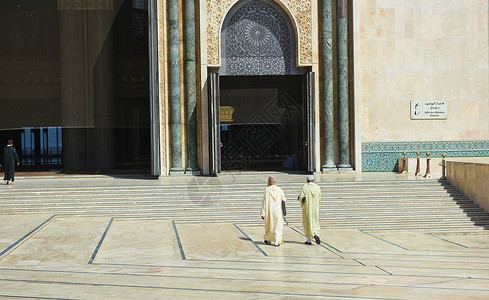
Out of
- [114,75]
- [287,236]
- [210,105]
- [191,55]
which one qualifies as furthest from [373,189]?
[114,75]

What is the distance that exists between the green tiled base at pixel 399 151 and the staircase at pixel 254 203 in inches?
97.9

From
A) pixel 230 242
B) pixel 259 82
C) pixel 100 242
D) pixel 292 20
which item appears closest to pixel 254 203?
pixel 230 242

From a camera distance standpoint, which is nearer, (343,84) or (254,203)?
(254,203)

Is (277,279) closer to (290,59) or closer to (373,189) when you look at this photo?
(373,189)

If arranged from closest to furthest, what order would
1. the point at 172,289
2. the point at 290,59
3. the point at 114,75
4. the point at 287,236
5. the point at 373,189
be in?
the point at 172,289 → the point at 287,236 → the point at 373,189 → the point at 290,59 → the point at 114,75

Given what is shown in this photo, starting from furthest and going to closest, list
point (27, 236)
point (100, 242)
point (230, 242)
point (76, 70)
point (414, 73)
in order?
point (76, 70)
point (414, 73)
point (27, 236)
point (230, 242)
point (100, 242)

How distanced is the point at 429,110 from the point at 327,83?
96.3 inches

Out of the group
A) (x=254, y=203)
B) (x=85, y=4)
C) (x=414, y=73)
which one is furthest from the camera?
(x=85, y=4)

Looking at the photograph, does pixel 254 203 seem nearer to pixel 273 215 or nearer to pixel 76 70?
pixel 273 215

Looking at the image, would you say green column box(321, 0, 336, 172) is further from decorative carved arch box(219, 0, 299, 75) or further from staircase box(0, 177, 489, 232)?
staircase box(0, 177, 489, 232)

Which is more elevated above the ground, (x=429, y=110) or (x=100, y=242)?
(x=429, y=110)

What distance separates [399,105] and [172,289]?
9596 mm

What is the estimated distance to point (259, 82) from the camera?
16.5 meters

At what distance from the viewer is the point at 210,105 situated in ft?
39.5
